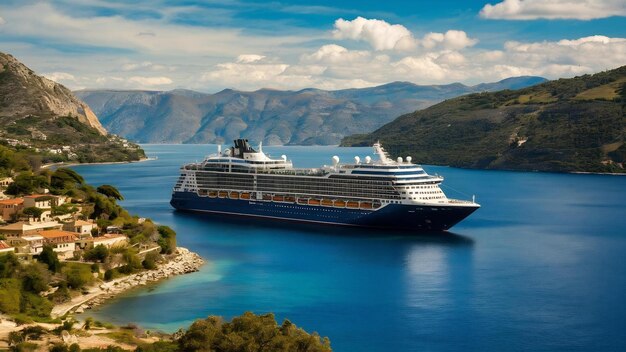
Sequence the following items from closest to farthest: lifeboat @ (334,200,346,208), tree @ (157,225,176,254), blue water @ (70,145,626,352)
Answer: blue water @ (70,145,626,352), tree @ (157,225,176,254), lifeboat @ (334,200,346,208)

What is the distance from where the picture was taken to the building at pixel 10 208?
1965 inches

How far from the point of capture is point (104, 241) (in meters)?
46.2

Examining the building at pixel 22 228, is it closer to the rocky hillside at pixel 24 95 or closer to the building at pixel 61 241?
the building at pixel 61 241

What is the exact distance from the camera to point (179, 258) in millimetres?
49281

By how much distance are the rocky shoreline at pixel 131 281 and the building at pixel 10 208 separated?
10.9 m

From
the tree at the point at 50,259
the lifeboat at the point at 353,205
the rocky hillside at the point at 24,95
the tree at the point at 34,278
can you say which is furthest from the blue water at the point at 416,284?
the rocky hillside at the point at 24,95

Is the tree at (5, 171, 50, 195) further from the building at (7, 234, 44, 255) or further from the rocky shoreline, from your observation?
the building at (7, 234, 44, 255)

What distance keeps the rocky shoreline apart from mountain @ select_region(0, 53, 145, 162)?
10353cm

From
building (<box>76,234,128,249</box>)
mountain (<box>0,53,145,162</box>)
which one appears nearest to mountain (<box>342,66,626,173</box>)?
mountain (<box>0,53,145,162</box>)

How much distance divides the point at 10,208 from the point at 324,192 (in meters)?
26.3

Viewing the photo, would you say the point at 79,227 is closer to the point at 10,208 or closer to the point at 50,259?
the point at 10,208

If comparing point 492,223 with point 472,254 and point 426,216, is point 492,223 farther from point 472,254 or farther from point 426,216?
point 472,254

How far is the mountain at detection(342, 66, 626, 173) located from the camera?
148125 millimetres

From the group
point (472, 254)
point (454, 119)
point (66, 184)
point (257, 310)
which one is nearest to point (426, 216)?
point (472, 254)
